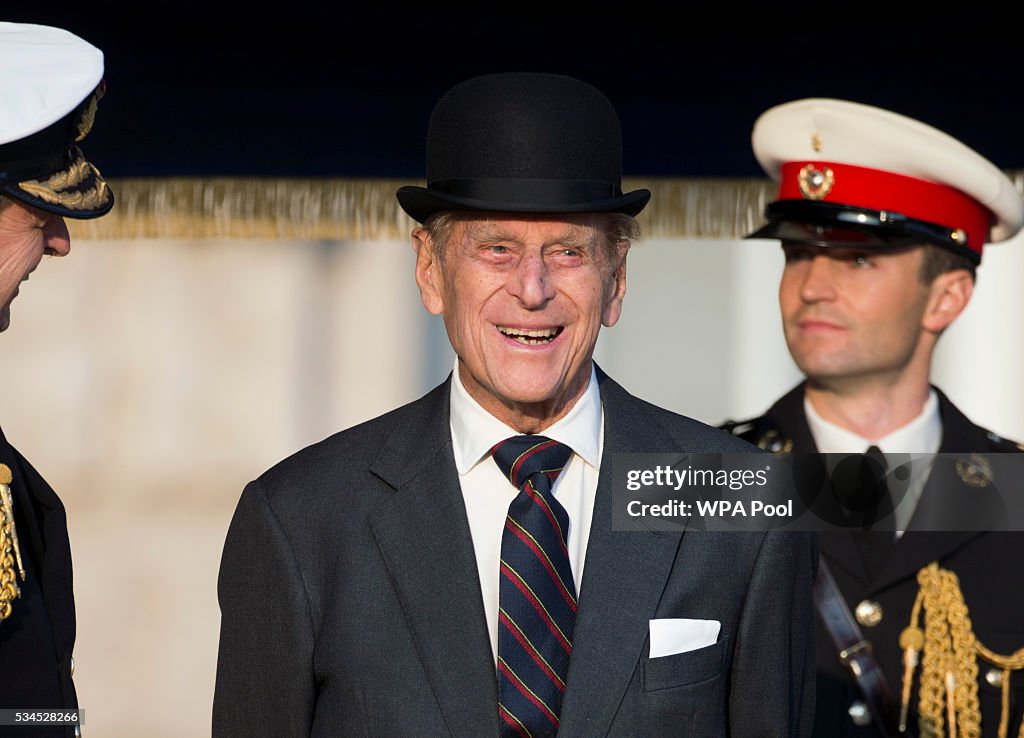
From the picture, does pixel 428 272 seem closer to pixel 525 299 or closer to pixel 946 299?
pixel 525 299

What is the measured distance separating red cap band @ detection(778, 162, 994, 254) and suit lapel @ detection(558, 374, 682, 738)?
1.13 metres

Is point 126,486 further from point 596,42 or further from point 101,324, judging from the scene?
point 596,42

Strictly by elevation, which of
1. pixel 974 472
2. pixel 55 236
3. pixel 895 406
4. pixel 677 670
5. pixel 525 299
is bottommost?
pixel 677 670

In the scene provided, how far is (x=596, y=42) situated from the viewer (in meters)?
2.93

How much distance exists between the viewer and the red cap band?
302 cm

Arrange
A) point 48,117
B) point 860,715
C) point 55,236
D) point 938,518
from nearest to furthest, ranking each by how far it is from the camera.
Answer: point 48,117, point 55,236, point 860,715, point 938,518

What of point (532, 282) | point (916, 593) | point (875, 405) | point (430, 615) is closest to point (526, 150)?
point (532, 282)

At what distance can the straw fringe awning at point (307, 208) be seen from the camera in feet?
10.5

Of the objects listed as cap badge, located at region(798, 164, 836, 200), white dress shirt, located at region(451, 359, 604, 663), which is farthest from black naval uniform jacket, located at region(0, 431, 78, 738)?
cap badge, located at region(798, 164, 836, 200)

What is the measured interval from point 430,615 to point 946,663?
1.29 meters

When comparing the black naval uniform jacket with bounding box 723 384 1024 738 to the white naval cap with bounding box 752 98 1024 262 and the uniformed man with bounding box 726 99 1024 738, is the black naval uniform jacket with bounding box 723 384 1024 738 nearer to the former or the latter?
the uniformed man with bounding box 726 99 1024 738

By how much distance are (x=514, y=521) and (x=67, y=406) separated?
1844 millimetres

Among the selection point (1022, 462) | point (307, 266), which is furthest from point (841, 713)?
point (307, 266)

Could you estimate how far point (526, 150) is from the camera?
2143mm
